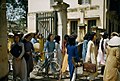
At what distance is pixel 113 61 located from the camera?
8.87 m

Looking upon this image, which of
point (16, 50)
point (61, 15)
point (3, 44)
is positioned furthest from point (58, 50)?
point (3, 44)

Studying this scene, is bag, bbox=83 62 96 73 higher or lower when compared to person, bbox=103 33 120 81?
lower

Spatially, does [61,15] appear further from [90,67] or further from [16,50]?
[16,50]

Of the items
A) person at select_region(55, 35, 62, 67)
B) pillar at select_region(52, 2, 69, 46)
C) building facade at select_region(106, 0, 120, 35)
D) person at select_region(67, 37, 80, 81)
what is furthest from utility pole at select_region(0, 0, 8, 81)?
building facade at select_region(106, 0, 120, 35)

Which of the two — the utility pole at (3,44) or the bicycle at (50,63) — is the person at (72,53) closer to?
the utility pole at (3,44)

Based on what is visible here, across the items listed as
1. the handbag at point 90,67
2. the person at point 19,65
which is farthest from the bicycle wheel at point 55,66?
the person at point 19,65

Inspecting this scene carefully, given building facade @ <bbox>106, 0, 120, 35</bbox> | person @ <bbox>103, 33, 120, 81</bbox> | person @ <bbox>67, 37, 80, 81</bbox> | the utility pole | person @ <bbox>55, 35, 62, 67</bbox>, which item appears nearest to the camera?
person @ <bbox>103, 33, 120, 81</bbox>

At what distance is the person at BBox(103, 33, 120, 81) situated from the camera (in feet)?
28.9

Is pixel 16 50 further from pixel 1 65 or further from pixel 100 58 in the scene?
pixel 100 58

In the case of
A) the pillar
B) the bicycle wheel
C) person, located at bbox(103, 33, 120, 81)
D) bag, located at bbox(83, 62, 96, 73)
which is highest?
the pillar

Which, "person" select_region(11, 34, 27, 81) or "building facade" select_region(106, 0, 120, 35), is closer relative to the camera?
"person" select_region(11, 34, 27, 81)

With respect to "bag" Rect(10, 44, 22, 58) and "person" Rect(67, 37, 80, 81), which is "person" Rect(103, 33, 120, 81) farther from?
"bag" Rect(10, 44, 22, 58)

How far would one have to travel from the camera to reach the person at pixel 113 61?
8814 mm

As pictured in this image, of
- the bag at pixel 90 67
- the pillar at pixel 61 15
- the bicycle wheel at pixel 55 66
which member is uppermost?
the pillar at pixel 61 15
